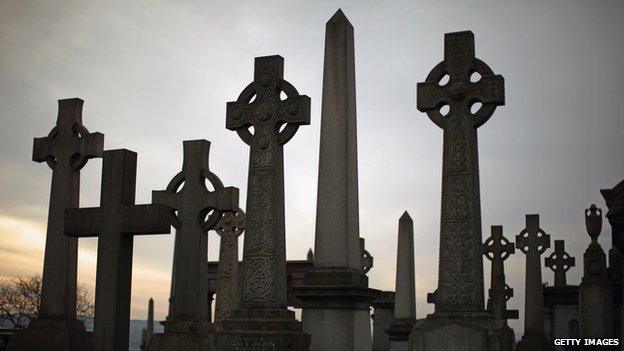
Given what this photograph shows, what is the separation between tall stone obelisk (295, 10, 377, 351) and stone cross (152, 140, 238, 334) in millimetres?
1620

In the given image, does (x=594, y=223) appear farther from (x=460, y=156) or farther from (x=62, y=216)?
(x=62, y=216)

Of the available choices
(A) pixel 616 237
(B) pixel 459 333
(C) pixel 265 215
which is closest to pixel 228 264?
(C) pixel 265 215

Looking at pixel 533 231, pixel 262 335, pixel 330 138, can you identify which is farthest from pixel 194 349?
pixel 533 231

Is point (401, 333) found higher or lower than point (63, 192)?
lower

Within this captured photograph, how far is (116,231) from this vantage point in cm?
1029

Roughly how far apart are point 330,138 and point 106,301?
4.48 m

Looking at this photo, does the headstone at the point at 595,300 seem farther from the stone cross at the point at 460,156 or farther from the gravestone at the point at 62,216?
the gravestone at the point at 62,216

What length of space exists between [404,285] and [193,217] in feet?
29.2

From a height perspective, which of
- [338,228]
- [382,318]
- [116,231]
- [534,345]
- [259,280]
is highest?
[338,228]

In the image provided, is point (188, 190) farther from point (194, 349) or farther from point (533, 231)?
point (533, 231)

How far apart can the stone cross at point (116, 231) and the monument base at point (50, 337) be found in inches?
112

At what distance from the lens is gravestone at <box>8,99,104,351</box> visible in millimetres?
13180

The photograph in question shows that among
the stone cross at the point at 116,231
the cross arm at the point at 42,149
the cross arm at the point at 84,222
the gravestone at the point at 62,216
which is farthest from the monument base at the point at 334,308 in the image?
the cross arm at the point at 42,149

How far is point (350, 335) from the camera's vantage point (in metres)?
11.6
